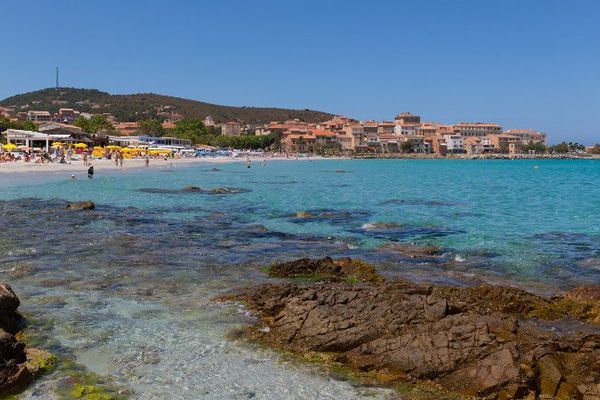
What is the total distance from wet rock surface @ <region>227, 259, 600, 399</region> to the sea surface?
51 cm

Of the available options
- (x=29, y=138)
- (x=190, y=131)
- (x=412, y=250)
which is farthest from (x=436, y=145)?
(x=412, y=250)

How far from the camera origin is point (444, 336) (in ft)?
23.6

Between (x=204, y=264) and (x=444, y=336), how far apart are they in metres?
7.74

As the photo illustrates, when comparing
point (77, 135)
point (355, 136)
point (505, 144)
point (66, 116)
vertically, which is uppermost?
point (66, 116)

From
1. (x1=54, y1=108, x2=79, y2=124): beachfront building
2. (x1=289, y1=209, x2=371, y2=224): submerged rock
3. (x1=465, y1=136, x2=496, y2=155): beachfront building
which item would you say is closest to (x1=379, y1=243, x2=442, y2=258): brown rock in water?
(x1=289, y1=209, x2=371, y2=224): submerged rock

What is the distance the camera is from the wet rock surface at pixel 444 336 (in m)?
6.49

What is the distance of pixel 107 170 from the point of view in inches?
2381

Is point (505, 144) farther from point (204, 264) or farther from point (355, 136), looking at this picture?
point (204, 264)

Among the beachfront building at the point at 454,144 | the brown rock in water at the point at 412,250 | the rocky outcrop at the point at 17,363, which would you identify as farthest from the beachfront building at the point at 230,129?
the rocky outcrop at the point at 17,363

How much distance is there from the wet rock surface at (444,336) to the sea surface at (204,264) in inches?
20.2

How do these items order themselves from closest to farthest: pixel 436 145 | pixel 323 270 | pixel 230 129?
pixel 323 270, pixel 436 145, pixel 230 129

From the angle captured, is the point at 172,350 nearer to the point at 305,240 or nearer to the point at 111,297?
the point at 111,297

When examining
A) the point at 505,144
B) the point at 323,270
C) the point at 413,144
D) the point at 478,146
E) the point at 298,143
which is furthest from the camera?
the point at 505,144

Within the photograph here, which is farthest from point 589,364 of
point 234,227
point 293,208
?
point 293,208
